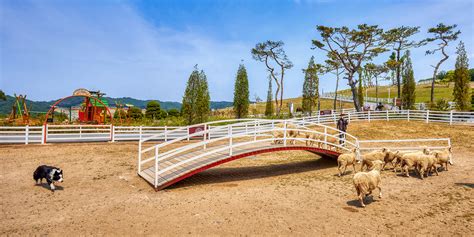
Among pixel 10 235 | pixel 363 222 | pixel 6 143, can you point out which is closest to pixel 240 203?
pixel 363 222

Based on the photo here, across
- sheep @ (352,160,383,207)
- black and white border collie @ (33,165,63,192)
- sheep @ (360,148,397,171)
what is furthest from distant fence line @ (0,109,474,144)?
sheep @ (360,148,397,171)

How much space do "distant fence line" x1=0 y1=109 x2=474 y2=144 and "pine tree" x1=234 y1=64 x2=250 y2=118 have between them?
10.2m

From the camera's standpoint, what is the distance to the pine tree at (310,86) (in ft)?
137

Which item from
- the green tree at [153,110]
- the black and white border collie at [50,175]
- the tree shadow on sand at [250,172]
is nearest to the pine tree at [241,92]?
the green tree at [153,110]

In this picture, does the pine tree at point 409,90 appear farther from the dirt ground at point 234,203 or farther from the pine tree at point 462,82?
the dirt ground at point 234,203

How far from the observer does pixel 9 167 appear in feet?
39.1

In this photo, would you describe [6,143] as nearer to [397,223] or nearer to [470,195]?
[397,223]

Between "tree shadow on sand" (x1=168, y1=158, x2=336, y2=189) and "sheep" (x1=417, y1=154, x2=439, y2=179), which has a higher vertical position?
"sheep" (x1=417, y1=154, x2=439, y2=179)

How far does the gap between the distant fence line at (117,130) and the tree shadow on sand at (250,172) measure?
7.12 ft

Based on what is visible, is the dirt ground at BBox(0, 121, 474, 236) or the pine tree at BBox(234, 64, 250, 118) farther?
the pine tree at BBox(234, 64, 250, 118)

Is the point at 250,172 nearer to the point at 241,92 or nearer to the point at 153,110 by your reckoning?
the point at 241,92

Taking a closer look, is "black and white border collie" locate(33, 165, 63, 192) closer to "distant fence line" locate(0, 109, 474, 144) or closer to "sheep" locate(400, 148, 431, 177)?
"distant fence line" locate(0, 109, 474, 144)

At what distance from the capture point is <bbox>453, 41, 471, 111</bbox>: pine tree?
3441 cm

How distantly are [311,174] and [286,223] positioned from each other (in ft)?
17.3
